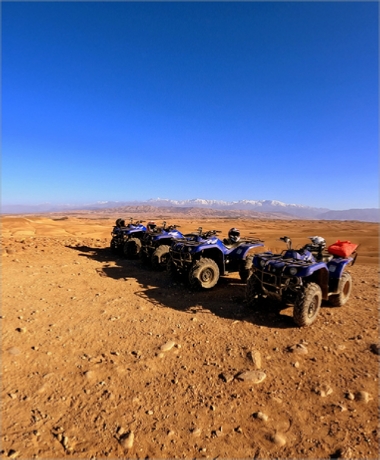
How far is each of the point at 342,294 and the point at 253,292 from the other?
2135 mm

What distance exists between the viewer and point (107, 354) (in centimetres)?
438

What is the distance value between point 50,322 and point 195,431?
3.70 meters

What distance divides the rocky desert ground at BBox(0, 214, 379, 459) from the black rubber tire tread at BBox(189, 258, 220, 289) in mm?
513

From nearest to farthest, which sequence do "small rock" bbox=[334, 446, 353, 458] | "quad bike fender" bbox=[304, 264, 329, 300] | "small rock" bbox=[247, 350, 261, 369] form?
"small rock" bbox=[334, 446, 353, 458]
"small rock" bbox=[247, 350, 261, 369]
"quad bike fender" bbox=[304, 264, 329, 300]

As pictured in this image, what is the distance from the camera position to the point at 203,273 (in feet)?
24.6

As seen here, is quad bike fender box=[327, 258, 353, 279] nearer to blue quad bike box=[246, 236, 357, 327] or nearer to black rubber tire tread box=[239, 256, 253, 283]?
blue quad bike box=[246, 236, 357, 327]

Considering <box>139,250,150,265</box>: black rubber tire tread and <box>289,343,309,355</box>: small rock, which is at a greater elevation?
<box>139,250,150,265</box>: black rubber tire tread

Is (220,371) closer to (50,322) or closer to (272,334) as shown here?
(272,334)

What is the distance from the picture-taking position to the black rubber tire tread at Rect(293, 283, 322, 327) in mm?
5184

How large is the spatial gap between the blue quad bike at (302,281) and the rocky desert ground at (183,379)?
0.34m

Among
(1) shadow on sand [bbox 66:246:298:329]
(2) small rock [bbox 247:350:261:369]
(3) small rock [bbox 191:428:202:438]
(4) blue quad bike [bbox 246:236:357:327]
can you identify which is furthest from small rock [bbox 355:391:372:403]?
(3) small rock [bbox 191:428:202:438]

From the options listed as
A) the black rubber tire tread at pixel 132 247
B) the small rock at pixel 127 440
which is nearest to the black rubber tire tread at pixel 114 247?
the black rubber tire tread at pixel 132 247

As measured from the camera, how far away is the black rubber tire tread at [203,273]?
7344 mm

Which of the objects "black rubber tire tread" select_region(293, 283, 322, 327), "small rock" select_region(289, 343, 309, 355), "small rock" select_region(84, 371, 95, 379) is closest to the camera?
"small rock" select_region(84, 371, 95, 379)
